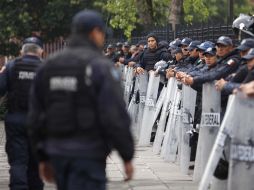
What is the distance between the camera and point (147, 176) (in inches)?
551

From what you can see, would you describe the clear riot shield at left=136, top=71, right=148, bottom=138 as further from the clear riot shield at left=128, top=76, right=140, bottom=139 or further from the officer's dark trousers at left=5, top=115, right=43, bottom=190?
the officer's dark trousers at left=5, top=115, right=43, bottom=190

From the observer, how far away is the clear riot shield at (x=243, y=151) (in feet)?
30.2

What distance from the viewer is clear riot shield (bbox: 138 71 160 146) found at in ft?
59.6

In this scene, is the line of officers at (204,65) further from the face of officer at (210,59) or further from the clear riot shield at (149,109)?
the clear riot shield at (149,109)

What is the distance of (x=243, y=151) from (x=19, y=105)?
9.84ft

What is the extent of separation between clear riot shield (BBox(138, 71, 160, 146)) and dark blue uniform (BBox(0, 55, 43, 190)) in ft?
23.0

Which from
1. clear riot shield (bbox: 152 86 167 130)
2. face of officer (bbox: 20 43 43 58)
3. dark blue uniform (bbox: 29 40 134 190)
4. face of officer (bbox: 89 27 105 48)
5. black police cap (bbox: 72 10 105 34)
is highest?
black police cap (bbox: 72 10 105 34)

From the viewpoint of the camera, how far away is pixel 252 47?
11.3 m

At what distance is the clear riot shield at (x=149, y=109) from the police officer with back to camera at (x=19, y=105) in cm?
699

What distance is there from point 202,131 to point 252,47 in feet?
4.58

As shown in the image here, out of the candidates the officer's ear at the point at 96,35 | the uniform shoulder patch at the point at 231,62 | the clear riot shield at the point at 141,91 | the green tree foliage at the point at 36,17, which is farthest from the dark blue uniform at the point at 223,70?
the green tree foliage at the point at 36,17

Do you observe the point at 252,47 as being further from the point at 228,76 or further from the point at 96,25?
the point at 96,25

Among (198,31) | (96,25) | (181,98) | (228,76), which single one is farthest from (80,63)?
(198,31)

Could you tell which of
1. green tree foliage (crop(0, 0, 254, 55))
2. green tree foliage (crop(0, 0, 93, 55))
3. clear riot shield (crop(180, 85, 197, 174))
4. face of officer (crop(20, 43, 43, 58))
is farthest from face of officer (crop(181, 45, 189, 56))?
green tree foliage (crop(0, 0, 93, 55))
